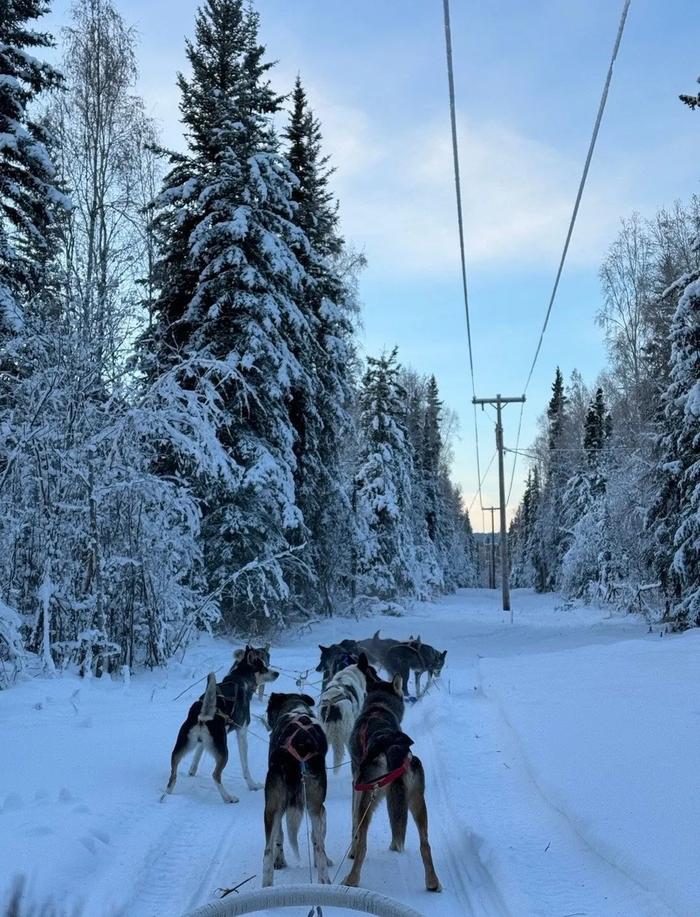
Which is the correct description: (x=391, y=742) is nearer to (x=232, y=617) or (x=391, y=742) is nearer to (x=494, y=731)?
(x=494, y=731)

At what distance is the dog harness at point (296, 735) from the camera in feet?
14.0

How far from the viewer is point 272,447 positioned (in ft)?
54.4

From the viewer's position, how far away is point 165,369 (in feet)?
49.2

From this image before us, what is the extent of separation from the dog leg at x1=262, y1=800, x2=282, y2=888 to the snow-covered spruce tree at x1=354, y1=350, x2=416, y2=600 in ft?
74.5

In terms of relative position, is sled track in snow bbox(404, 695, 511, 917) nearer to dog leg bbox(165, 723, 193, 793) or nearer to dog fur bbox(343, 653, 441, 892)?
dog fur bbox(343, 653, 441, 892)

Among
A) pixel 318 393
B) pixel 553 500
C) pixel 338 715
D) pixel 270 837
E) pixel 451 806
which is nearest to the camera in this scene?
pixel 270 837

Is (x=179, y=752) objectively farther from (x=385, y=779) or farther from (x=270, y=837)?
(x=385, y=779)

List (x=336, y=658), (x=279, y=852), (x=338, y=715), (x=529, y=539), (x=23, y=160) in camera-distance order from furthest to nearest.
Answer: (x=529, y=539) → (x=23, y=160) → (x=336, y=658) → (x=338, y=715) → (x=279, y=852)

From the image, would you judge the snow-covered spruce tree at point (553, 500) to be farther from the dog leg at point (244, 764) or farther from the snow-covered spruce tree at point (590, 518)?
the dog leg at point (244, 764)

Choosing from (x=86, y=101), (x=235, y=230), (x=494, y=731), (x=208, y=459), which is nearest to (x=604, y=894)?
(x=494, y=731)

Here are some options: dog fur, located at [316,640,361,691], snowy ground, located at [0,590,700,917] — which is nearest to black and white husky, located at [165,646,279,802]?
snowy ground, located at [0,590,700,917]

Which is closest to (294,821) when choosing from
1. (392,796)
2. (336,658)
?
(392,796)

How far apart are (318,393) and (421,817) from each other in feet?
55.1

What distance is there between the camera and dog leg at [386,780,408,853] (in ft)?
14.6
